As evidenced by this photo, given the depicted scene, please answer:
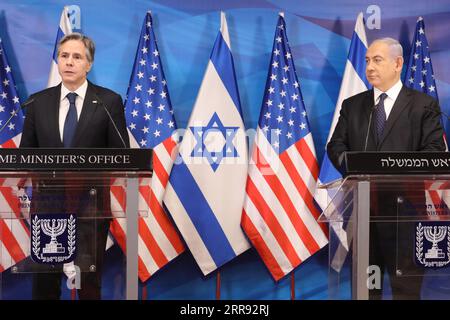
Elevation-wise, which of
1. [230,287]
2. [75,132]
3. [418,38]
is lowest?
[230,287]

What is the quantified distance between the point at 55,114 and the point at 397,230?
2.23 m

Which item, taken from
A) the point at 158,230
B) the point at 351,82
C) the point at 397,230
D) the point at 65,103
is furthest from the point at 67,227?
the point at 351,82

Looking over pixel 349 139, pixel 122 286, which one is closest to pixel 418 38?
pixel 349 139

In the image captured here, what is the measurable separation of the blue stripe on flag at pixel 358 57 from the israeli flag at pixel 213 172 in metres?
0.85

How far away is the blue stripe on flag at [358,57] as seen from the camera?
606 centimetres

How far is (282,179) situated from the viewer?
602 cm

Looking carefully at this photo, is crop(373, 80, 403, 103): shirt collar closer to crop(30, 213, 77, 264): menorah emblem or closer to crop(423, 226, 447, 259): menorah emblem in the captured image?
crop(423, 226, 447, 259): menorah emblem

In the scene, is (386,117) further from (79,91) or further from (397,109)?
(79,91)

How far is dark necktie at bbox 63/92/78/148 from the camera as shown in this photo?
4.81m

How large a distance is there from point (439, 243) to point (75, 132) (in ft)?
7.29

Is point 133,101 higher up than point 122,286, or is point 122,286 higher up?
point 133,101
